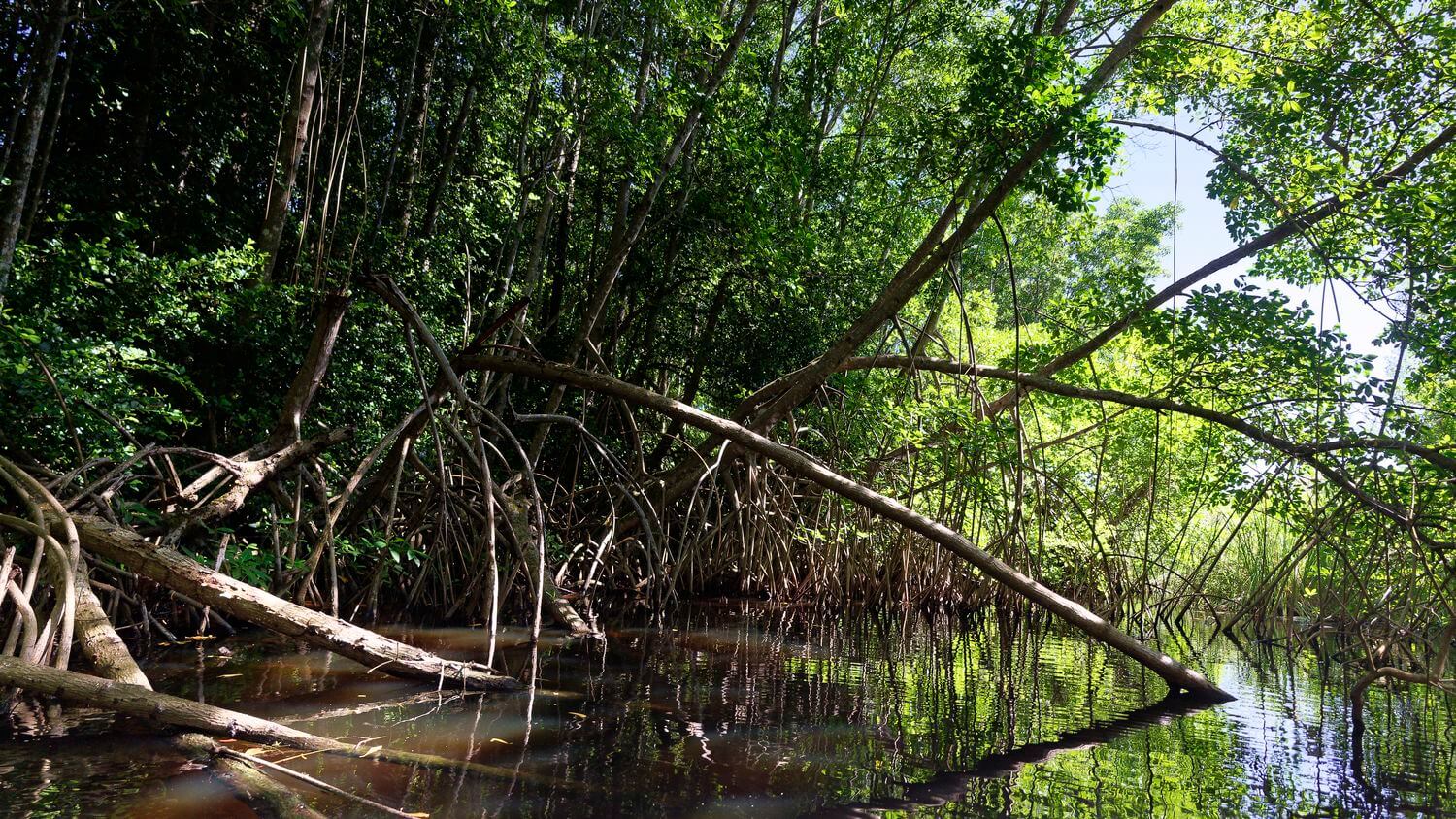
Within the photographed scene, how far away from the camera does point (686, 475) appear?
7406 mm

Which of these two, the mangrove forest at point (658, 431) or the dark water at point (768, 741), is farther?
the mangrove forest at point (658, 431)

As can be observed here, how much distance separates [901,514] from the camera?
15.5ft

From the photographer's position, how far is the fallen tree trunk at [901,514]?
4.40 m

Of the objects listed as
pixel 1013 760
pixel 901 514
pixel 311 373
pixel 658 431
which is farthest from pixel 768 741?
pixel 658 431

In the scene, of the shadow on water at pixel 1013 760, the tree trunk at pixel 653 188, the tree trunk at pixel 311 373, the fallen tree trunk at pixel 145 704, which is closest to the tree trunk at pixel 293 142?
the tree trunk at pixel 311 373

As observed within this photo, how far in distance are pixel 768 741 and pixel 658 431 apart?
6.13 m

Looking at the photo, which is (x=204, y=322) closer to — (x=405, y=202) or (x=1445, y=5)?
(x=405, y=202)

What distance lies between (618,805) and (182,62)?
6538mm

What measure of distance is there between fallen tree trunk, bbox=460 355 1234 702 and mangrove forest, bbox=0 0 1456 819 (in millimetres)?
34

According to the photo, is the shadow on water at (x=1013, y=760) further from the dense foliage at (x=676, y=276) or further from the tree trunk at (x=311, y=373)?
the tree trunk at (x=311, y=373)

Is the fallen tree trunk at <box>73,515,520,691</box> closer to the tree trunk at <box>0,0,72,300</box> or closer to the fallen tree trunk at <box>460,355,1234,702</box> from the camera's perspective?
the tree trunk at <box>0,0,72,300</box>

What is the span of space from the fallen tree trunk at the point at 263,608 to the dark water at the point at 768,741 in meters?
0.13

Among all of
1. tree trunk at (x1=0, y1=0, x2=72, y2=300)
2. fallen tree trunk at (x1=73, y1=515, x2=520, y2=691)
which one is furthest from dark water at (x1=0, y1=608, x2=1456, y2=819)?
tree trunk at (x1=0, y1=0, x2=72, y2=300)

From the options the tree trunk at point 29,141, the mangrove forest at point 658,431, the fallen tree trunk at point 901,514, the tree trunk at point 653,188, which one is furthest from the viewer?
the tree trunk at point 653,188
